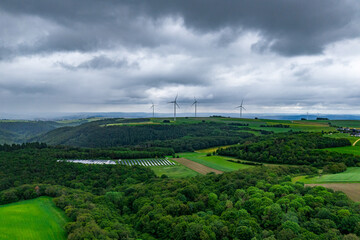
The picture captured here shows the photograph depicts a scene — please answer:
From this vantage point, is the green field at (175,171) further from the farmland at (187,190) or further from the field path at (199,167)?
the field path at (199,167)

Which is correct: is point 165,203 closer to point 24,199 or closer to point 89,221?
point 89,221

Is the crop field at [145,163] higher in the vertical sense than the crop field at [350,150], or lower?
lower

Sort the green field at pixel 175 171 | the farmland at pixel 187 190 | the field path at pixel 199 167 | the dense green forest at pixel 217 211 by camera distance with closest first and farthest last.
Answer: the dense green forest at pixel 217 211
the farmland at pixel 187 190
the green field at pixel 175 171
the field path at pixel 199 167

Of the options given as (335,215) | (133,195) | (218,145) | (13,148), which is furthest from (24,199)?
(218,145)

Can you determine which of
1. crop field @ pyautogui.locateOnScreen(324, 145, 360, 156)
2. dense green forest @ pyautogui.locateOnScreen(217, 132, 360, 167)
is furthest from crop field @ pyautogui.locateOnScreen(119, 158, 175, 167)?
crop field @ pyautogui.locateOnScreen(324, 145, 360, 156)

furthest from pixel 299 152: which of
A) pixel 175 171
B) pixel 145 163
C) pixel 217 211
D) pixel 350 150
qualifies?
pixel 145 163

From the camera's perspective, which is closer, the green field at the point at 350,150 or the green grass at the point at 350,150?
the green field at the point at 350,150

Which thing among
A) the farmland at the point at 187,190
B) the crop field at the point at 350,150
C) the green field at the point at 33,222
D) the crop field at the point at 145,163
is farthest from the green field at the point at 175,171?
the crop field at the point at 350,150
